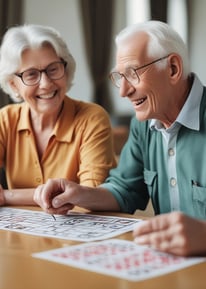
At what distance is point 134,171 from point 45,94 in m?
0.65

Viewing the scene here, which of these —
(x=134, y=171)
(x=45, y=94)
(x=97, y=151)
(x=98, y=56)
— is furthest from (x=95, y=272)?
(x=98, y=56)

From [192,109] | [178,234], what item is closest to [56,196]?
[192,109]

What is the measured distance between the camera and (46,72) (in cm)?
278

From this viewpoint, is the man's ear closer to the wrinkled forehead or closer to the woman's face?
the wrinkled forehead

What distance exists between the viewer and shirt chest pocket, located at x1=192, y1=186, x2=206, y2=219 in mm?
2111

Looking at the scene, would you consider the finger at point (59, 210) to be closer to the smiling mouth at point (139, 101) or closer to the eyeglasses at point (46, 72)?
the smiling mouth at point (139, 101)

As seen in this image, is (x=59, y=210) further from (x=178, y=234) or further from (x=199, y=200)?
(x=178, y=234)

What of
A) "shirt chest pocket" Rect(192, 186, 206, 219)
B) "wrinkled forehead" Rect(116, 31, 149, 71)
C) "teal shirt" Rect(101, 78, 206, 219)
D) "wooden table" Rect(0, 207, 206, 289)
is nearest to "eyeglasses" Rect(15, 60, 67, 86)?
"teal shirt" Rect(101, 78, 206, 219)

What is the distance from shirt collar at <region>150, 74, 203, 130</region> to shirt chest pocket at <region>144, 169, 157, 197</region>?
0.23 meters

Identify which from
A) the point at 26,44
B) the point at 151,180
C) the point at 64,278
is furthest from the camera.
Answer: the point at 26,44

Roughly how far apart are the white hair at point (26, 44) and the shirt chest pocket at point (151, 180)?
2.47 ft

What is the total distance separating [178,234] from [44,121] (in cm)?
149

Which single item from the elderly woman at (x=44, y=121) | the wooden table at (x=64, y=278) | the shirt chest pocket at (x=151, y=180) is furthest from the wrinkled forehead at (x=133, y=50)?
the wooden table at (x=64, y=278)

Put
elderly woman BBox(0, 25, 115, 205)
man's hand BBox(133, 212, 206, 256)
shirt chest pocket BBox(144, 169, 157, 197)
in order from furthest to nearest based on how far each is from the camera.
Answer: elderly woman BBox(0, 25, 115, 205)
shirt chest pocket BBox(144, 169, 157, 197)
man's hand BBox(133, 212, 206, 256)
